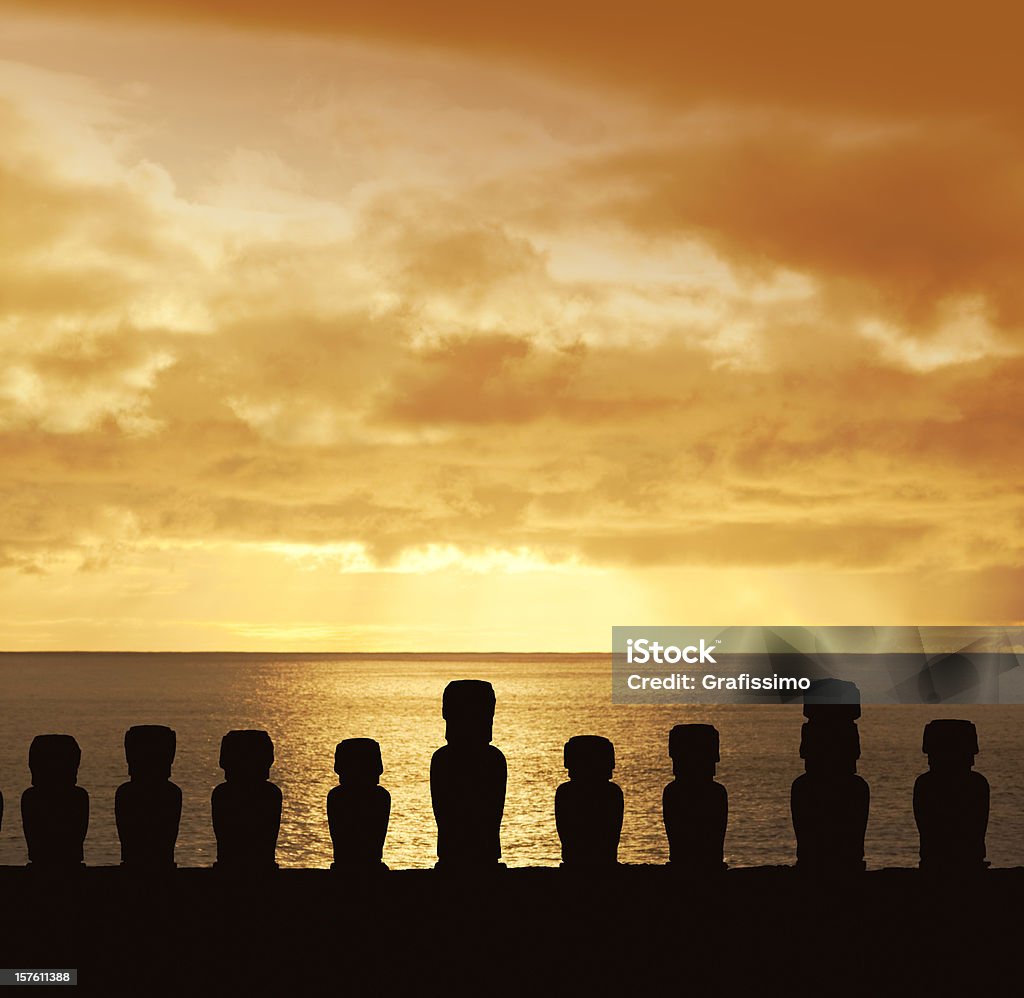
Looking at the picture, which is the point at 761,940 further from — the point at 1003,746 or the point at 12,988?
the point at 1003,746

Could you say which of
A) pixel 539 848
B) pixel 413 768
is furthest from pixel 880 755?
pixel 539 848

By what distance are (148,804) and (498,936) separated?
189cm

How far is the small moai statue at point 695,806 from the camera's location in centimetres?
674

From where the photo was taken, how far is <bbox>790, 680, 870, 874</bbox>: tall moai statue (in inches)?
271

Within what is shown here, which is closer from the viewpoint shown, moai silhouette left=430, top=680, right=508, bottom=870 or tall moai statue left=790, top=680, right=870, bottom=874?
moai silhouette left=430, top=680, right=508, bottom=870

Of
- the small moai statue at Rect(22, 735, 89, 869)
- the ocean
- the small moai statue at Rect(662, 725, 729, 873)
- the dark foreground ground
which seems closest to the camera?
the dark foreground ground

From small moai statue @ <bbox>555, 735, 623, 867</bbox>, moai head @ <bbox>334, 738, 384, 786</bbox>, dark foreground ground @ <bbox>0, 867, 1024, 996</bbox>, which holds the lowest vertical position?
dark foreground ground @ <bbox>0, 867, 1024, 996</bbox>

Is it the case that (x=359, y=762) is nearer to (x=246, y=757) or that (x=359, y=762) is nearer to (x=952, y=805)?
(x=246, y=757)

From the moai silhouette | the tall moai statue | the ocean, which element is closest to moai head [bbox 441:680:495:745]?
the moai silhouette

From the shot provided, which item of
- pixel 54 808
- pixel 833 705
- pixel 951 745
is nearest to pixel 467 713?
pixel 833 705

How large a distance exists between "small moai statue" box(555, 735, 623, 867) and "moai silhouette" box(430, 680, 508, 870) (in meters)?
0.34

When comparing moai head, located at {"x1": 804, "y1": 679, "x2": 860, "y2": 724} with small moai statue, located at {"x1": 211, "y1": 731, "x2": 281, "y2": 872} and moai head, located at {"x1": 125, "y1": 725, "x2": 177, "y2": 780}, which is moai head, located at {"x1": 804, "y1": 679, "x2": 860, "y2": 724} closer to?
small moai statue, located at {"x1": 211, "y1": 731, "x2": 281, "y2": 872}

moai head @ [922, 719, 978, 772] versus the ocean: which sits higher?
the ocean

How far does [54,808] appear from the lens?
21.7 feet
